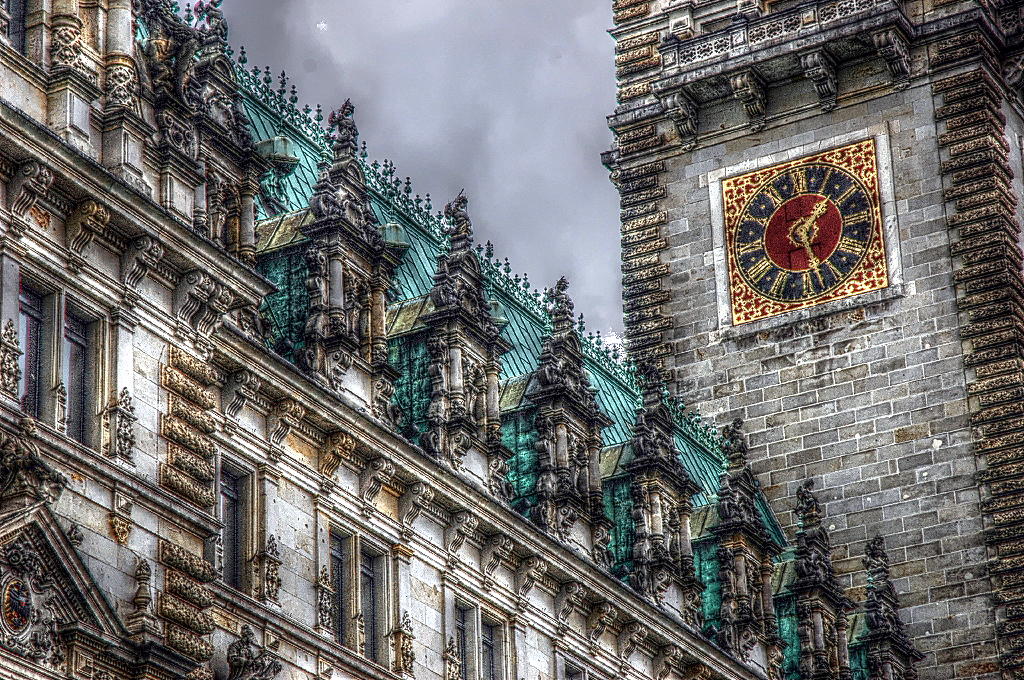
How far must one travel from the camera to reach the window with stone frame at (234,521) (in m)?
34.1

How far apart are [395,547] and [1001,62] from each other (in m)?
26.6

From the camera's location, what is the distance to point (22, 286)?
30.5 meters

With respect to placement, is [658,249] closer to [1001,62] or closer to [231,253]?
[1001,62]

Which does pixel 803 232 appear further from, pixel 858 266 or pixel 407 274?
pixel 407 274

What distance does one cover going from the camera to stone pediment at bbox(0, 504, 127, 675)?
93.4 ft

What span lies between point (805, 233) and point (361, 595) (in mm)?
24508

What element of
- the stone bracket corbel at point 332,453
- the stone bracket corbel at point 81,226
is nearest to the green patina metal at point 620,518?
the stone bracket corbel at point 332,453

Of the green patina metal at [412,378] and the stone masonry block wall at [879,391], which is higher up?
the stone masonry block wall at [879,391]

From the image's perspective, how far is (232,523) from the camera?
34562 mm

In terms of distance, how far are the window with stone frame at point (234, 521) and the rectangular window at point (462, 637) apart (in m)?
6.03

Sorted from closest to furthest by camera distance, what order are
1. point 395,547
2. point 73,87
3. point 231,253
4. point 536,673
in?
point 73,87, point 231,253, point 395,547, point 536,673

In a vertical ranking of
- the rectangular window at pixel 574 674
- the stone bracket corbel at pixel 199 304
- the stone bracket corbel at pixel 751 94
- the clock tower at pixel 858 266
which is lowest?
the rectangular window at pixel 574 674

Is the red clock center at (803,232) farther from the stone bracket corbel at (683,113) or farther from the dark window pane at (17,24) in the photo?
the dark window pane at (17,24)

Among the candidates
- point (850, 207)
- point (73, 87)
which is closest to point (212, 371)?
point (73, 87)
